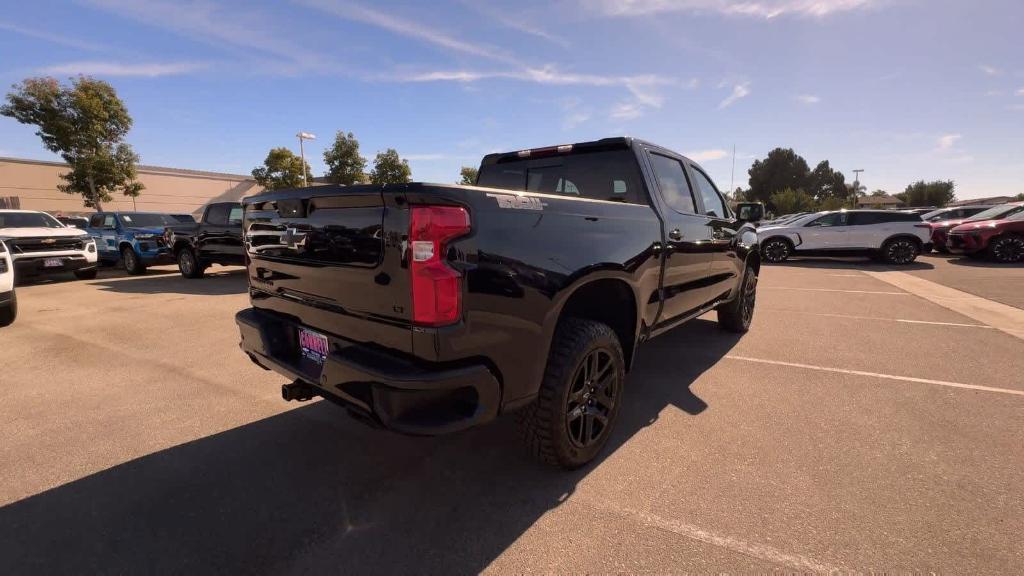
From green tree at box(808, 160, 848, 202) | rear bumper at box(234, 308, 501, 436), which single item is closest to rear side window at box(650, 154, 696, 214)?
rear bumper at box(234, 308, 501, 436)

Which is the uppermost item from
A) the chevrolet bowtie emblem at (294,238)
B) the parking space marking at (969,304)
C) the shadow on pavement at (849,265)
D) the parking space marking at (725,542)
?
the chevrolet bowtie emblem at (294,238)

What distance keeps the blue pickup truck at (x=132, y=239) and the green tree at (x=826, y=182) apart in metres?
83.7

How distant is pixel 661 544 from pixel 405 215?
5.73 feet

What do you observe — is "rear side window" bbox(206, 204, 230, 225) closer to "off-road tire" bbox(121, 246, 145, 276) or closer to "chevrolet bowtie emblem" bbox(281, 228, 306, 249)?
"off-road tire" bbox(121, 246, 145, 276)

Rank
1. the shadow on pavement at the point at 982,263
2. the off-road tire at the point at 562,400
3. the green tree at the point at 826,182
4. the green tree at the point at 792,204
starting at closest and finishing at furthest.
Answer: the off-road tire at the point at 562,400
the shadow on pavement at the point at 982,263
the green tree at the point at 792,204
the green tree at the point at 826,182

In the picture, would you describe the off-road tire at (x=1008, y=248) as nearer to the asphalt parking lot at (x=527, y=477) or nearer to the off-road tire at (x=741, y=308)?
the asphalt parking lot at (x=527, y=477)

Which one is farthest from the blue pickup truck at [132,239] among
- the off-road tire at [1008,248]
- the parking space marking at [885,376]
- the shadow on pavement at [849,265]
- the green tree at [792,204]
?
the green tree at [792,204]

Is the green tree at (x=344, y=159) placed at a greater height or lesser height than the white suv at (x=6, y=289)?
greater

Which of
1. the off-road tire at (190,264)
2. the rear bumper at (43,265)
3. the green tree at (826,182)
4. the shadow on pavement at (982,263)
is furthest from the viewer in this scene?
the green tree at (826,182)

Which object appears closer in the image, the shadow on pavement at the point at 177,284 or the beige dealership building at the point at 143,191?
the shadow on pavement at the point at 177,284

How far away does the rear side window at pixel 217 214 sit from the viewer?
9539mm

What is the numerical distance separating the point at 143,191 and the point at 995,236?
53.0 metres

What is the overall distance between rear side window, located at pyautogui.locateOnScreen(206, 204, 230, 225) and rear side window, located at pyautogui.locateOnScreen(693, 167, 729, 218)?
9.41 m

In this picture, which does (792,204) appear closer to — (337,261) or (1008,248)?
(1008,248)
